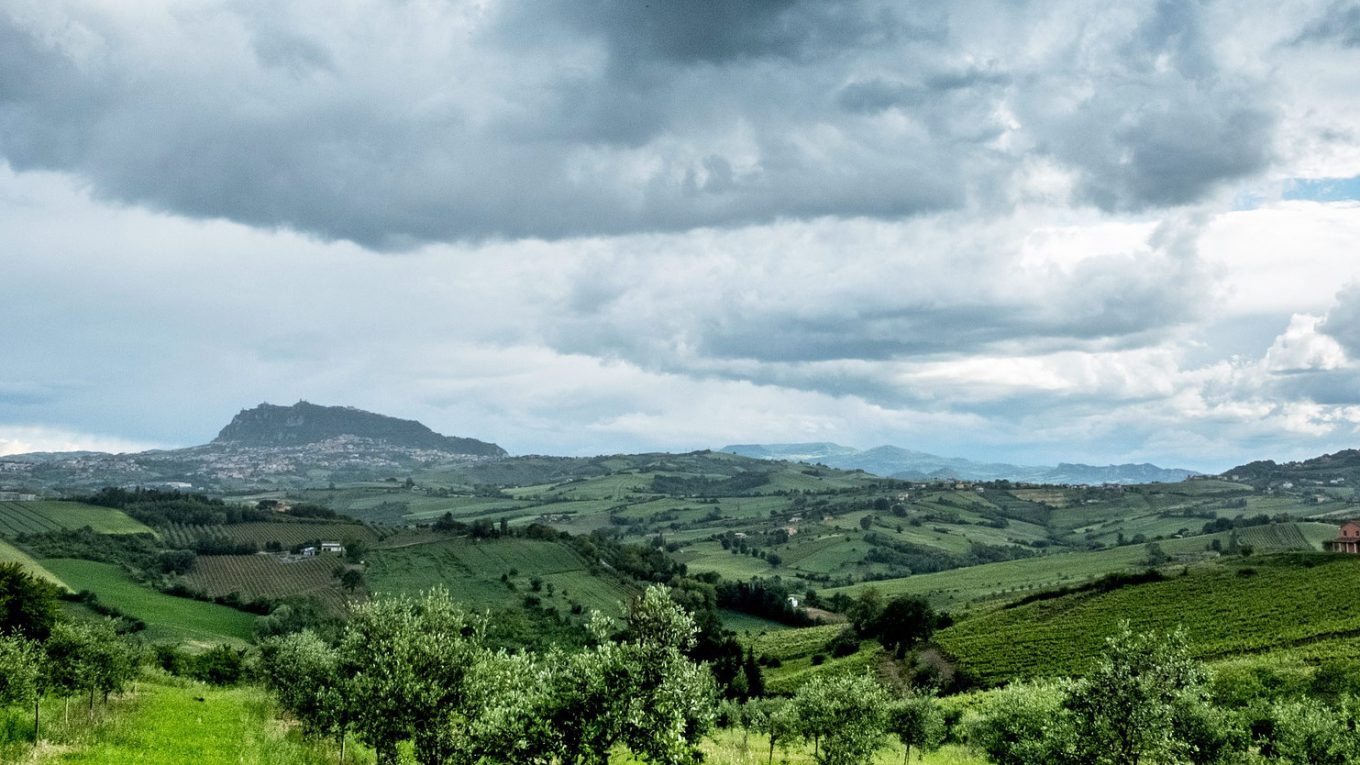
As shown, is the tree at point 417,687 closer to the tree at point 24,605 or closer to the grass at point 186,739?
the grass at point 186,739

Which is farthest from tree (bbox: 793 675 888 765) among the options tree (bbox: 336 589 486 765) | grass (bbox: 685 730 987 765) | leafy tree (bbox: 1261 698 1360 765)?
tree (bbox: 336 589 486 765)

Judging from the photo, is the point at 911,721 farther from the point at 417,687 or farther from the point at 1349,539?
the point at 1349,539

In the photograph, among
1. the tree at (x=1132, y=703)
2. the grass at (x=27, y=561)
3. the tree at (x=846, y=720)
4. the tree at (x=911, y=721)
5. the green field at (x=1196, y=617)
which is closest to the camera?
the tree at (x=1132, y=703)

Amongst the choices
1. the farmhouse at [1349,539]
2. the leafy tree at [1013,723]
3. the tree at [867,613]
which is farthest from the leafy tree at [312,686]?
the farmhouse at [1349,539]

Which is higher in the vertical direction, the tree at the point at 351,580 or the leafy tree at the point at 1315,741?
the leafy tree at the point at 1315,741

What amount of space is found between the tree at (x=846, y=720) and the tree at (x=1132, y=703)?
1487 cm

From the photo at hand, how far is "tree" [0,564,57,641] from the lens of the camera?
8194 centimetres

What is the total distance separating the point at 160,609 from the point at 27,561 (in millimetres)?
48739

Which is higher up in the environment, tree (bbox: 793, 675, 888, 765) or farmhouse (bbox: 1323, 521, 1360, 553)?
tree (bbox: 793, 675, 888, 765)

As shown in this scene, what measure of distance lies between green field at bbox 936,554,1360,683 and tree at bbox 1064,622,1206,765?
229ft

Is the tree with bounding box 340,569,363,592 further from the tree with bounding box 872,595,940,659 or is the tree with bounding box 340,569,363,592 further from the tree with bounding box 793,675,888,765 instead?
the tree with bounding box 793,675,888,765

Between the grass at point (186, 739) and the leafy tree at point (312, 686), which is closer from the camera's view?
the grass at point (186, 739)

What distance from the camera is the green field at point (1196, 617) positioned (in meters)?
101

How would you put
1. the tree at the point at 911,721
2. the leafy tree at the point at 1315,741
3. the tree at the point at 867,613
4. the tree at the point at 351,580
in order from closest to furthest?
the leafy tree at the point at 1315,741 < the tree at the point at 911,721 < the tree at the point at 867,613 < the tree at the point at 351,580
